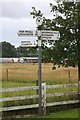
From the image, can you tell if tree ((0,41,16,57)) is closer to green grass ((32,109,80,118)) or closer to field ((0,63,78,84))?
green grass ((32,109,80,118))

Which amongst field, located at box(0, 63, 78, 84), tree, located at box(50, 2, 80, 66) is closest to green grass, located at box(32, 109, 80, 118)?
tree, located at box(50, 2, 80, 66)

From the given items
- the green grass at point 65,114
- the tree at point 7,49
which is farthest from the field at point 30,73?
the green grass at point 65,114

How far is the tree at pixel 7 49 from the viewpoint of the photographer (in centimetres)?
1336

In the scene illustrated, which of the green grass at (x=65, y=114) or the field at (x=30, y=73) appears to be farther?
the field at (x=30, y=73)

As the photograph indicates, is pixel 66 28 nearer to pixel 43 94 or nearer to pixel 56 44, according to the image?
pixel 56 44

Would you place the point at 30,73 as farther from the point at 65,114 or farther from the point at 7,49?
the point at 65,114

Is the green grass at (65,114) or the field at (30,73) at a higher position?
the field at (30,73)

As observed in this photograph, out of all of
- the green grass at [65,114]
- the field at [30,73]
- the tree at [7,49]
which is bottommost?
the green grass at [65,114]

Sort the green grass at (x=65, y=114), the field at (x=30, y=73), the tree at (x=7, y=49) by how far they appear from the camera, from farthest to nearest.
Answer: the field at (x=30, y=73)
the tree at (x=7, y=49)
the green grass at (x=65, y=114)

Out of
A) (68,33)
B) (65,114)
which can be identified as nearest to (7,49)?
(68,33)

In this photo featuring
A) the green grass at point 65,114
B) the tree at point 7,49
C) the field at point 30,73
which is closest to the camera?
the green grass at point 65,114

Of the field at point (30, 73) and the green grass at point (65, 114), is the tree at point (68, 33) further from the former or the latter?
the field at point (30, 73)

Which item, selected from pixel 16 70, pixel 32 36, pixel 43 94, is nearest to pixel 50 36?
pixel 32 36

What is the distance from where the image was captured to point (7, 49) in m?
14.2
